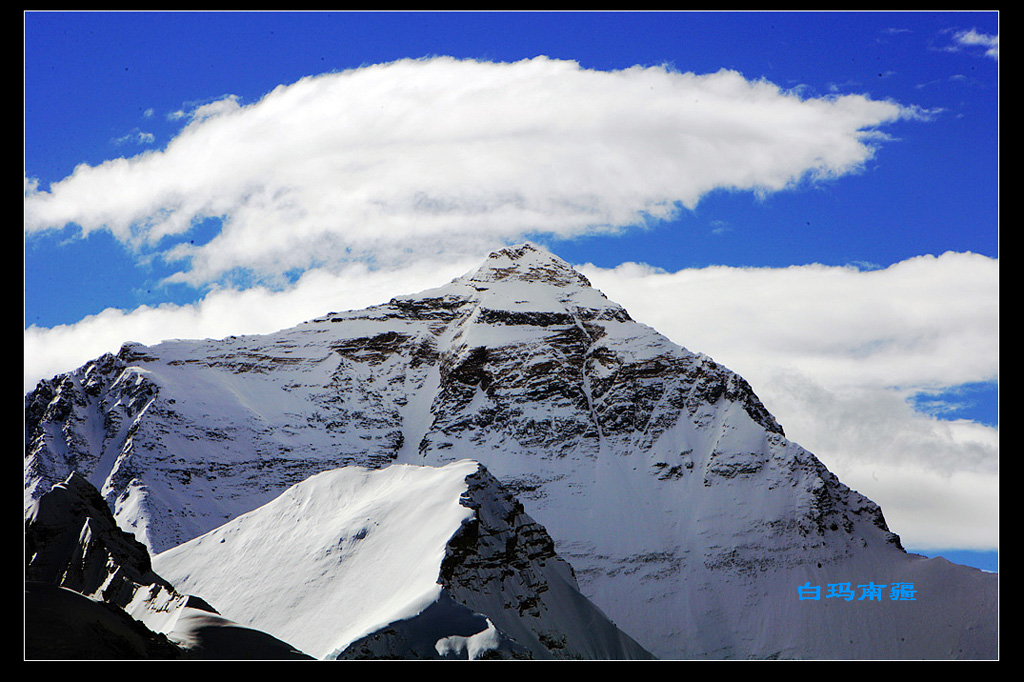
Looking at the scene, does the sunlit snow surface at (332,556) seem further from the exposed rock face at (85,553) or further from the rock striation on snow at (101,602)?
the rock striation on snow at (101,602)

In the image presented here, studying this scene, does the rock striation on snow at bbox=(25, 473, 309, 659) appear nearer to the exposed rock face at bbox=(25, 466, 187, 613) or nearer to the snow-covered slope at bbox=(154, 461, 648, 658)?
the exposed rock face at bbox=(25, 466, 187, 613)

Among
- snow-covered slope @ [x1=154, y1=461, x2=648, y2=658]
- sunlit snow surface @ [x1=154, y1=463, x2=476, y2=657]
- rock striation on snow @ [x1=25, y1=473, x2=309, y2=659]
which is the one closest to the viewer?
rock striation on snow @ [x1=25, y1=473, x2=309, y2=659]

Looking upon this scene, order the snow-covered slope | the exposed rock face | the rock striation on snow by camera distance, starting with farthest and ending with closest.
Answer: the snow-covered slope < the exposed rock face < the rock striation on snow

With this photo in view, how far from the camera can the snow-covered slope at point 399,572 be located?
116138 mm

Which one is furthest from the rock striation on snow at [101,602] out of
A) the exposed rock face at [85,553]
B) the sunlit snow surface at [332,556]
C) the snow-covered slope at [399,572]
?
the sunlit snow surface at [332,556]

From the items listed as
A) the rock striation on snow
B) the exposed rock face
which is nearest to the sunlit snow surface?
the exposed rock face

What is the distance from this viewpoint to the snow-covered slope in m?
116

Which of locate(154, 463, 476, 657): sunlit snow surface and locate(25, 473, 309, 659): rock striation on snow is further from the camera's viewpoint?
locate(154, 463, 476, 657): sunlit snow surface

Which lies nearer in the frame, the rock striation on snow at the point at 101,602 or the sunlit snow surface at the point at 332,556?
the rock striation on snow at the point at 101,602

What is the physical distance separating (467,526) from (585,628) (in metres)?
33.3
